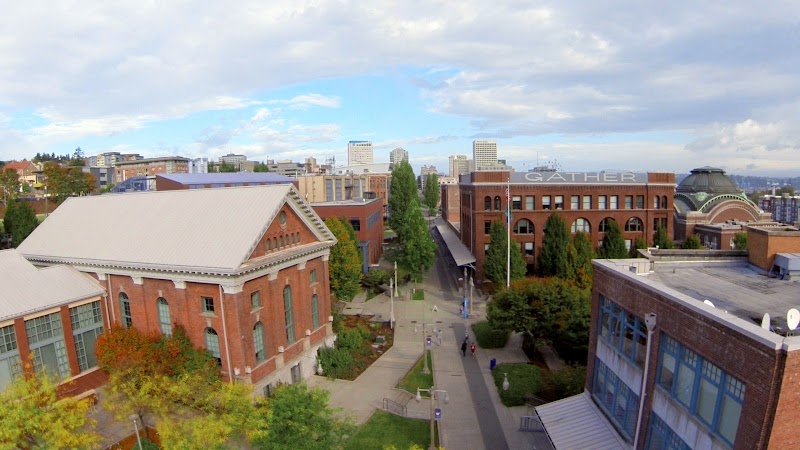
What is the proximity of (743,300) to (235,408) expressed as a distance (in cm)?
2048

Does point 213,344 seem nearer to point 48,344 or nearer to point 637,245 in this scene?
point 48,344

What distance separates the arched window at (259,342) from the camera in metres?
28.8

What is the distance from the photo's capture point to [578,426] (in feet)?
68.8

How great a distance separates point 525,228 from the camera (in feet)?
196

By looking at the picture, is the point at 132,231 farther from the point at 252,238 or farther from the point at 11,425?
the point at 11,425

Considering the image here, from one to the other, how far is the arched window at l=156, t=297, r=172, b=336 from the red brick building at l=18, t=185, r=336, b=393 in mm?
62

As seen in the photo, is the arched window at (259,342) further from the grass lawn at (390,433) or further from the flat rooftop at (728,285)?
the flat rooftop at (728,285)

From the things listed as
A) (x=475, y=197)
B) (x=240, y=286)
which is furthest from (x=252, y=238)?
(x=475, y=197)

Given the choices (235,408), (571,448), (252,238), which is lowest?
(571,448)

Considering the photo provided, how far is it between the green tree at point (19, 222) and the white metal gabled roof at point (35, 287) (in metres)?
36.7

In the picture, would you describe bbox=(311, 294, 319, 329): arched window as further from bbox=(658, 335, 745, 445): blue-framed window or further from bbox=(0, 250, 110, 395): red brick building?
bbox=(658, 335, 745, 445): blue-framed window

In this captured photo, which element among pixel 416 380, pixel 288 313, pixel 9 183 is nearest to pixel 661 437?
pixel 416 380

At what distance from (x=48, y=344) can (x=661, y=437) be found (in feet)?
106

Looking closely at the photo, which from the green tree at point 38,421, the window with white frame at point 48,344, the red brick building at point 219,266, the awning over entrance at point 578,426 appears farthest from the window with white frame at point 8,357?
the awning over entrance at point 578,426
